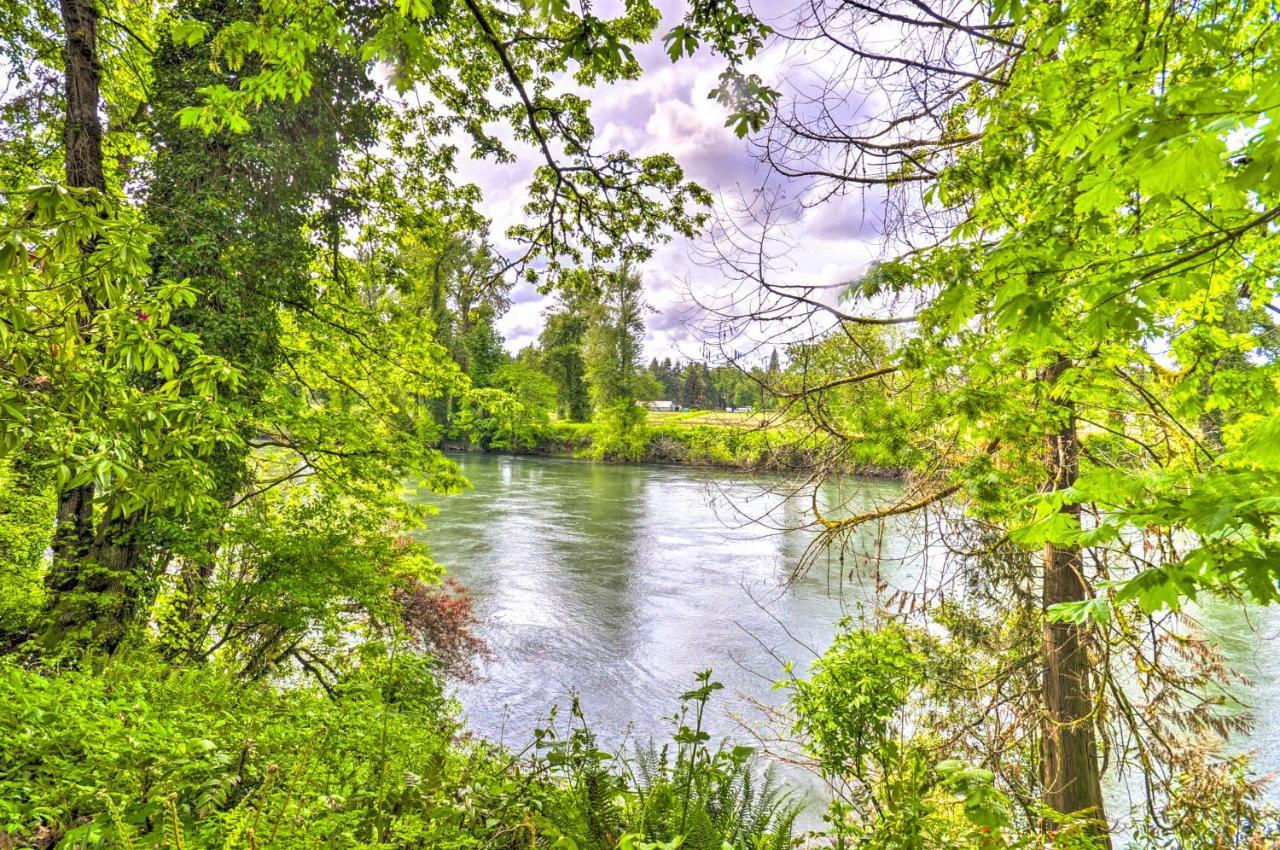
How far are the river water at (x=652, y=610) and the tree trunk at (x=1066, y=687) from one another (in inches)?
41.7

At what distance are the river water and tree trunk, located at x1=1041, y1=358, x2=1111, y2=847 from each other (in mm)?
1058

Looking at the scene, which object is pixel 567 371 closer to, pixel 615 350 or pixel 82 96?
pixel 615 350

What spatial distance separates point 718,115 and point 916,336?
6.00 ft

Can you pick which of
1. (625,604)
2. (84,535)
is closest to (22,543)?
(84,535)

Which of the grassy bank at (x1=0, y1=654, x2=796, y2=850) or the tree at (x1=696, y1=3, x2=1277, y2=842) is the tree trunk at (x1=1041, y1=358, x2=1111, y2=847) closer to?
the tree at (x1=696, y1=3, x2=1277, y2=842)

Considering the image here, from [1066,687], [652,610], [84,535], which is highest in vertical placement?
[84,535]

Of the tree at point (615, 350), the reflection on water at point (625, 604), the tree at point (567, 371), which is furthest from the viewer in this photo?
the tree at point (567, 371)

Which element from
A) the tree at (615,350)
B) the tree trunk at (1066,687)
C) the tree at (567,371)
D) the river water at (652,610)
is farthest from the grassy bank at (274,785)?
the tree at (567,371)

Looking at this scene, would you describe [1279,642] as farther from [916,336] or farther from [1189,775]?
[916,336]

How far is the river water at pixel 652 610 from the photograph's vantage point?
6355 mm

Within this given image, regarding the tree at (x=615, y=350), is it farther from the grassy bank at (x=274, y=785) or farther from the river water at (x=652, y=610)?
the grassy bank at (x=274, y=785)

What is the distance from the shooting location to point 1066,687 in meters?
3.82

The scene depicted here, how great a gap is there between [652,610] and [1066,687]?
21.7 ft

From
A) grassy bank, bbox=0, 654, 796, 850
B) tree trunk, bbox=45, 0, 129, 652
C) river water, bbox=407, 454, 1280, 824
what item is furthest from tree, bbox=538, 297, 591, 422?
grassy bank, bbox=0, 654, 796, 850
